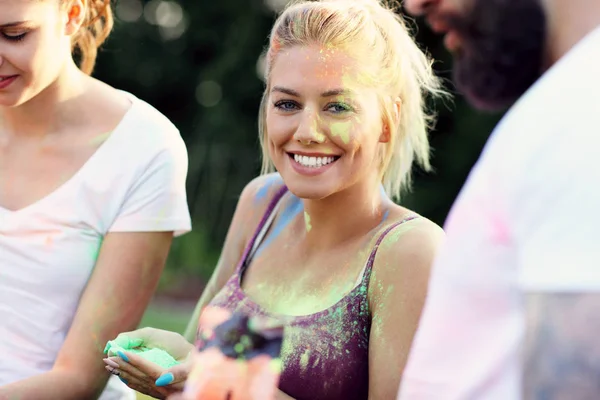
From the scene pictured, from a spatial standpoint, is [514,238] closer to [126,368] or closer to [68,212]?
[126,368]

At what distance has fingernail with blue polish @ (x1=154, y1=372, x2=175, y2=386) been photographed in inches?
76.7

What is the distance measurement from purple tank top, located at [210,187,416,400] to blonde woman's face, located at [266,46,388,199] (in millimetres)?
260

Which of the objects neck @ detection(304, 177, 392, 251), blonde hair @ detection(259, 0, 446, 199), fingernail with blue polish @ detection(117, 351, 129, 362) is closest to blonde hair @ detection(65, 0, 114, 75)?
blonde hair @ detection(259, 0, 446, 199)

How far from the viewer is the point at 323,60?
211cm

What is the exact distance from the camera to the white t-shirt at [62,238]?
2316mm

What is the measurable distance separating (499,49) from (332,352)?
0.84 metres

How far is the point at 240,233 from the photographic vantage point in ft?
7.98

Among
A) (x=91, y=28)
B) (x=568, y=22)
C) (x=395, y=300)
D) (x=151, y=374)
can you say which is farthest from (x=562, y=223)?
(x=91, y=28)

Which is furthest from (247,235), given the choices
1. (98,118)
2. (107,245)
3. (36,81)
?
(36,81)

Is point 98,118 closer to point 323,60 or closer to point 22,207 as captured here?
point 22,207

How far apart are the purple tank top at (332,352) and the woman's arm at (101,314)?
56 centimetres

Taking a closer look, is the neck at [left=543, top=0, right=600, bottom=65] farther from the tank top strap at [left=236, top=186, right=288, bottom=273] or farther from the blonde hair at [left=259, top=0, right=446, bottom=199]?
the tank top strap at [left=236, top=186, right=288, bottom=273]

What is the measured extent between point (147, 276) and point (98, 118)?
0.48 m

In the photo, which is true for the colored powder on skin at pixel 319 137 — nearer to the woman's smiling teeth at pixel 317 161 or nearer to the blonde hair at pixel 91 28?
the woman's smiling teeth at pixel 317 161
